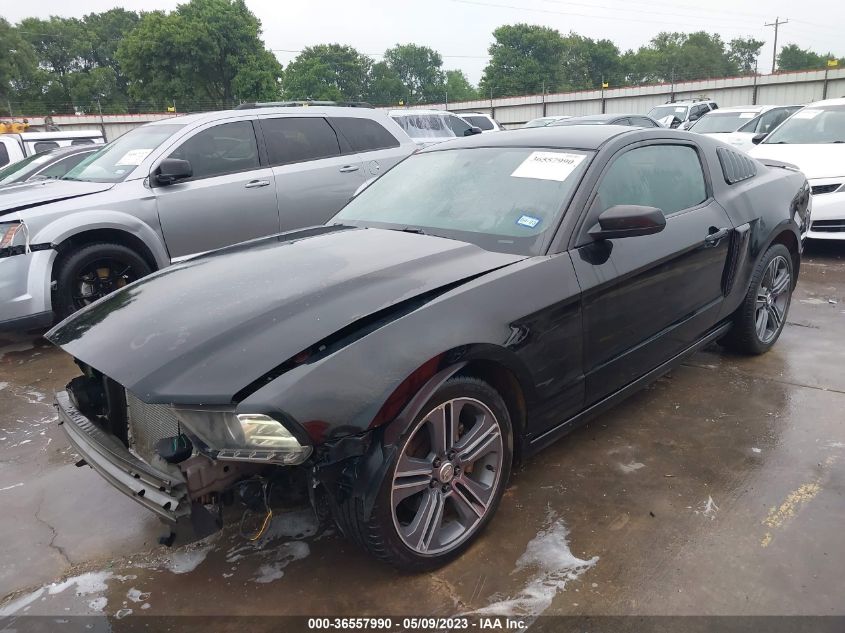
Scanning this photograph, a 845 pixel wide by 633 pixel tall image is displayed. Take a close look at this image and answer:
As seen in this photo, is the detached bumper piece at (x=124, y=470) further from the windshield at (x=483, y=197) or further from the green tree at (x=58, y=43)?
the green tree at (x=58, y=43)

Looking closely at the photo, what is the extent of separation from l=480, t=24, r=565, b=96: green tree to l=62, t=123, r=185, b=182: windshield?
91.6 meters

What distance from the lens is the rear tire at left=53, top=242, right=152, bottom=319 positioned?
191 inches

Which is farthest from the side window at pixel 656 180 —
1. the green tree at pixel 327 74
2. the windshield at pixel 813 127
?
the green tree at pixel 327 74

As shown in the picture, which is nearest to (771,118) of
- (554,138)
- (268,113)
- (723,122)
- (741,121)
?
(741,121)

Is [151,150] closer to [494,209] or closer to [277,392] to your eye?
[494,209]

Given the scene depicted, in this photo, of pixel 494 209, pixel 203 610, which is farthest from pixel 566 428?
pixel 203 610

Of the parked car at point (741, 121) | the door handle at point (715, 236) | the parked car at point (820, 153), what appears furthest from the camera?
the parked car at point (741, 121)

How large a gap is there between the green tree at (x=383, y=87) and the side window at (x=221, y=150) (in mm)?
103539

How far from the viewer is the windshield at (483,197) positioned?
2781mm

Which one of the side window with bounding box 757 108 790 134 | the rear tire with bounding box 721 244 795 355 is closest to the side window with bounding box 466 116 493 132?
the side window with bounding box 757 108 790 134

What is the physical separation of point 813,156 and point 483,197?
6216 millimetres

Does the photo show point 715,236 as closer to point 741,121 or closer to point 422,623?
point 422,623

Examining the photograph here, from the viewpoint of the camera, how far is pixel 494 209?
9.60ft

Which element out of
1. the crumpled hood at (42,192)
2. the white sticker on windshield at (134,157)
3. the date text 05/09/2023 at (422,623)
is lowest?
the date text 05/09/2023 at (422,623)
